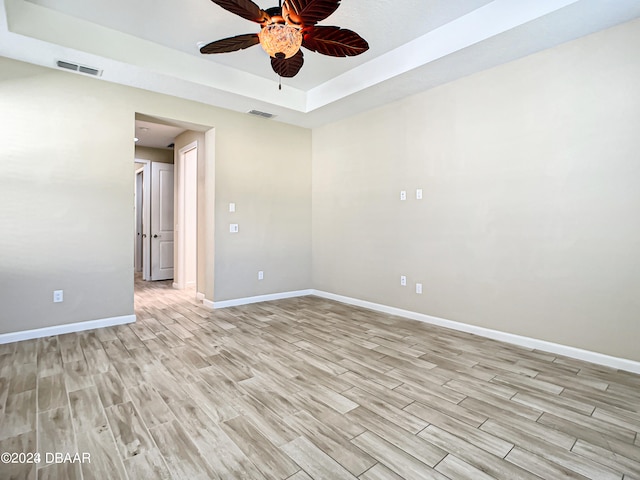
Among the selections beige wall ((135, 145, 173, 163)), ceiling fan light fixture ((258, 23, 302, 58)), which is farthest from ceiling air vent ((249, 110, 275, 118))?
beige wall ((135, 145, 173, 163))

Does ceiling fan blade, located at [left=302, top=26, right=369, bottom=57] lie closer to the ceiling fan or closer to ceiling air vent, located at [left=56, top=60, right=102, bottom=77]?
the ceiling fan

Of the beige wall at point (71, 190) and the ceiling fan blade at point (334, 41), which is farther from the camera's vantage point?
the beige wall at point (71, 190)

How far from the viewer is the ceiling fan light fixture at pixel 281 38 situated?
2146 millimetres

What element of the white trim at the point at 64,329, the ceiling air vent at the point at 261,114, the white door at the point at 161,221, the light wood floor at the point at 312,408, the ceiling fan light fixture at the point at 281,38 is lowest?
the light wood floor at the point at 312,408

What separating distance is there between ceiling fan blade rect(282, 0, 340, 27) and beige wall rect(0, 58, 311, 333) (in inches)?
98.7

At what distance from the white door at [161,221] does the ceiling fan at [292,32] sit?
4.95 meters

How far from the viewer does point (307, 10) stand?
199cm

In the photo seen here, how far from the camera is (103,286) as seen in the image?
3564 millimetres

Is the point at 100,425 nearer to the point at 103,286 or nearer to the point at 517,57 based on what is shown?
the point at 103,286

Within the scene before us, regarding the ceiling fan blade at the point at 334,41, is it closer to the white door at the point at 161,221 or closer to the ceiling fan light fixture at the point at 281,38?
the ceiling fan light fixture at the point at 281,38

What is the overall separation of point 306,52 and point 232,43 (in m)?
1.29

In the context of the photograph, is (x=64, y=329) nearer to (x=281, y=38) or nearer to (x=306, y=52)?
(x=281, y=38)

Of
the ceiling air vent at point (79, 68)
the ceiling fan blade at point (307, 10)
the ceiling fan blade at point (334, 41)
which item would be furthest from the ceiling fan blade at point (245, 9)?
the ceiling air vent at point (79, 68)

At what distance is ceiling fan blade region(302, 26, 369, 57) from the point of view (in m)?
2.24
